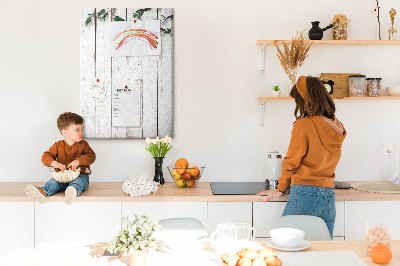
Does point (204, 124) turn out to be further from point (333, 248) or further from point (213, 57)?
point (333, 248)

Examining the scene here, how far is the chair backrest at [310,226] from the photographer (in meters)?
2.03

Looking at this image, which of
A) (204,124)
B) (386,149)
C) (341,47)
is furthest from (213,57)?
(386,149)

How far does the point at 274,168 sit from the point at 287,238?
53.2 inches

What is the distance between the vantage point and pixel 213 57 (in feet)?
10.8

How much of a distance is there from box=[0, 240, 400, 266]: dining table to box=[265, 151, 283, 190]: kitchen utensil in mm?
1229

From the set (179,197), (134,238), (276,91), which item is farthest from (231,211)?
(134,238)

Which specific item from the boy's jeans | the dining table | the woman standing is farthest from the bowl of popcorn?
the woman standing

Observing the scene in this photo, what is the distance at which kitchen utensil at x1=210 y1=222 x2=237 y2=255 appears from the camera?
4.90ft

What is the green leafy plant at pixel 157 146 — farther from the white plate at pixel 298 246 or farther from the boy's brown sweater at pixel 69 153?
the white plate at pixel 298 246

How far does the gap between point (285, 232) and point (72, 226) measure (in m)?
1.59

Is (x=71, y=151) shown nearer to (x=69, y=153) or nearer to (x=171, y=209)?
(x=69, y=153)

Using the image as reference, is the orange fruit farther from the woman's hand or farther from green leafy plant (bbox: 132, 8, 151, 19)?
green leafy plant (bbox: 132, 8, 151, 19)

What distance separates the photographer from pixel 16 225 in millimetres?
2762

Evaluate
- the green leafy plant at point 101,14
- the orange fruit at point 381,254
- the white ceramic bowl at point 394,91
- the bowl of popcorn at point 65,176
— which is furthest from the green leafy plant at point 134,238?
the white ceramic bowl at point 394,91
